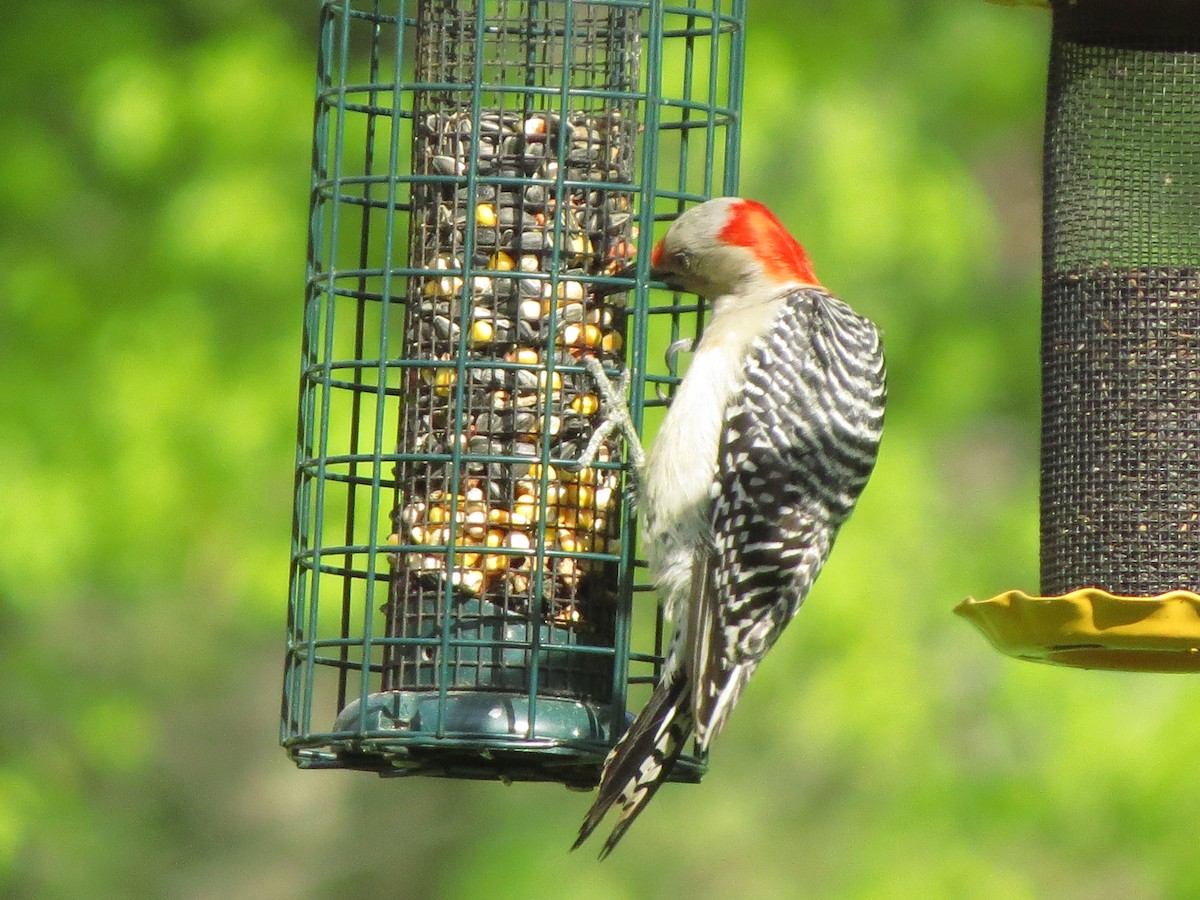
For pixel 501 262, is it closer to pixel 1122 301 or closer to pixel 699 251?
pixel 699 251

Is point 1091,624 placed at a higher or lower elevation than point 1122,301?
lower

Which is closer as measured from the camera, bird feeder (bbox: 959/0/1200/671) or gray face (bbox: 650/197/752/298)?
gray face (bbox: 650/197/752/298)

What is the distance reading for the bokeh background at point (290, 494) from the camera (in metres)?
10.8

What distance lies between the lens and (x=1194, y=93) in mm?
6926

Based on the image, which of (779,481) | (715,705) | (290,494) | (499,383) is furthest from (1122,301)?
(290,494)

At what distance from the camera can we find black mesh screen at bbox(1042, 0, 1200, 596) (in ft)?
22.0

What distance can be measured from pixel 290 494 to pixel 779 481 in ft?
16.8

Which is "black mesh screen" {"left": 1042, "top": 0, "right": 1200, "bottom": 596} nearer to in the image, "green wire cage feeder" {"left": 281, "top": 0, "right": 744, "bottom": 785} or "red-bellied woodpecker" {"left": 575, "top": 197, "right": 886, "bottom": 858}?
"red-bellied woodpecker" {"left": 575, "top": 197, "right": 886, "bottom": 858}

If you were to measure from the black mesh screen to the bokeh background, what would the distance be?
156 inches

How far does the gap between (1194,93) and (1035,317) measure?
594 cm

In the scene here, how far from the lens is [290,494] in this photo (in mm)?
10922

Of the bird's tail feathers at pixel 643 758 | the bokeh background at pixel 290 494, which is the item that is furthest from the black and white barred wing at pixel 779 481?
the bokeh background at pixel 290 494

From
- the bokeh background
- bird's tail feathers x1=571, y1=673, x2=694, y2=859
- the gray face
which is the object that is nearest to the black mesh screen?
the gray face

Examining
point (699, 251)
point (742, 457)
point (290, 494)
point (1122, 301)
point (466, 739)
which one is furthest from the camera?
point (290, 494)
